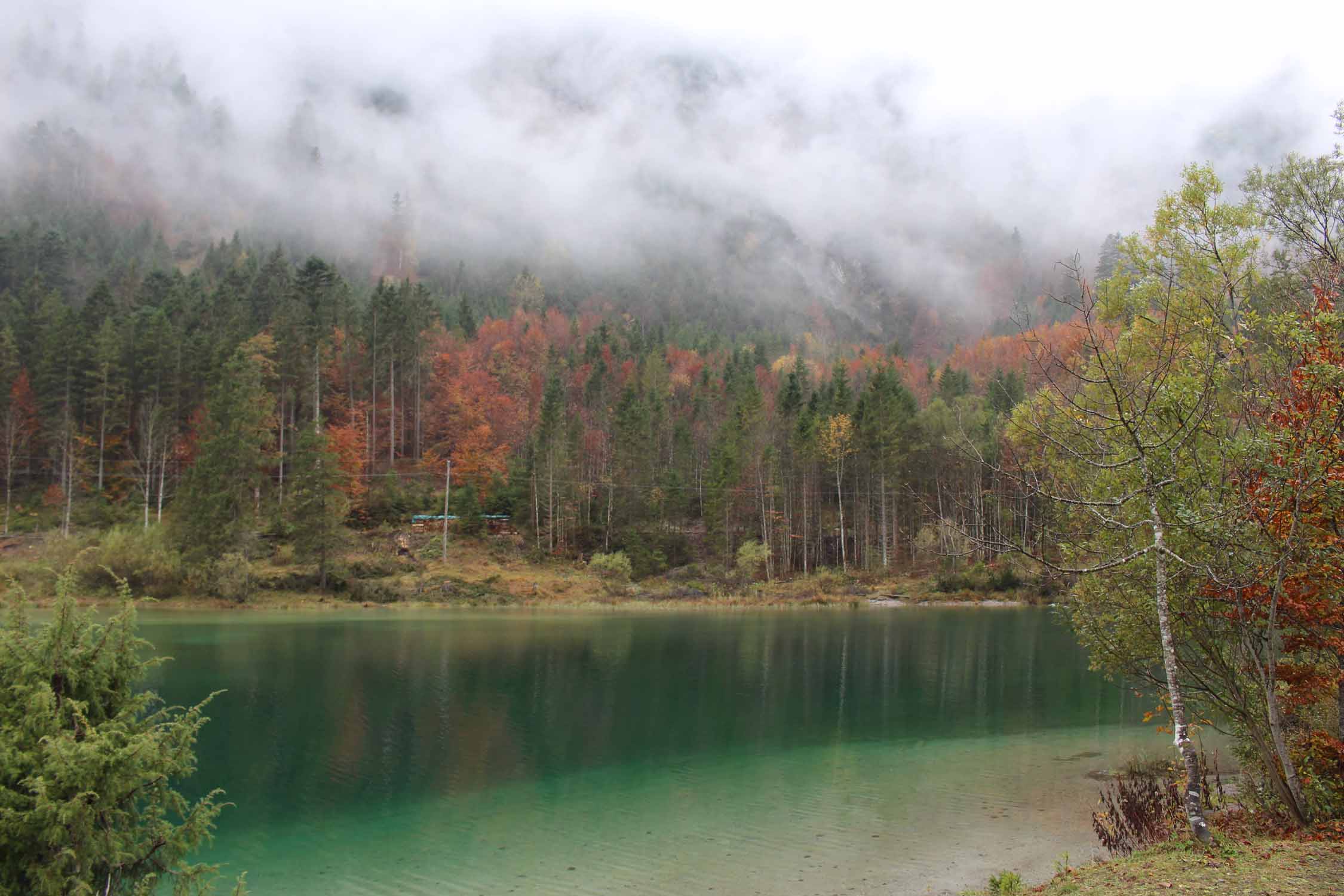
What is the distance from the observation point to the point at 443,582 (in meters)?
A: 64.2

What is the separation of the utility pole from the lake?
26.2m

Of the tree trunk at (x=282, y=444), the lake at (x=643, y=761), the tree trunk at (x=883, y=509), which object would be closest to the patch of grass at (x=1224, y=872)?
the lake at (x=643, y=761)

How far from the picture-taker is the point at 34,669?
7.53 m

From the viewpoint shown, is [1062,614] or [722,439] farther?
[722,439]

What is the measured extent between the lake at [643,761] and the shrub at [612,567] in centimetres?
2734

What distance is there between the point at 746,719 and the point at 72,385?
73.9 meters

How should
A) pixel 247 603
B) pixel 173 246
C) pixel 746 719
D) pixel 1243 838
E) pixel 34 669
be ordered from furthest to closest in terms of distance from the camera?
1. pixel 173 246
2. pixel 247 603
3. pixel 746 719
4. pixel 1243 838
5. pixel 34 669

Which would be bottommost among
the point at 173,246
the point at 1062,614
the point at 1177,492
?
the point at 1062,614

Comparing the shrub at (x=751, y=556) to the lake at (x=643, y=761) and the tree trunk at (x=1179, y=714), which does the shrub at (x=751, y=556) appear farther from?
the tree trunk at (x=1179, y=714)

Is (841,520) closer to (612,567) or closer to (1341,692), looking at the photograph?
(612,567)

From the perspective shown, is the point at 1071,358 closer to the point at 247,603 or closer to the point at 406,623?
the point at 406,623

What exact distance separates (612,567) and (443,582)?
14284mm

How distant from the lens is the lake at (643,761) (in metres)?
14.1

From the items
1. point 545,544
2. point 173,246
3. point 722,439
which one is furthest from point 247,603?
point 173,246
